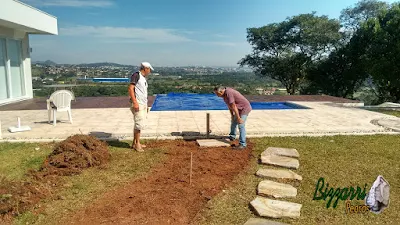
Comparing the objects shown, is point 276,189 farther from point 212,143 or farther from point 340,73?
point 340,73

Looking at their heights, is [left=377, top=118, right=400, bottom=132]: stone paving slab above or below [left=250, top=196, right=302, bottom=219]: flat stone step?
above

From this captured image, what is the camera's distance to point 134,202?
11.7 feet

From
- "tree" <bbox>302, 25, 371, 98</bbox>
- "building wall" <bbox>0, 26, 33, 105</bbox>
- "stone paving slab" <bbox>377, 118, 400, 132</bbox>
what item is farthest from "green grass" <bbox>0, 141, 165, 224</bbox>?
"tree" <bbox>302, 25, 371, 98</bbox>

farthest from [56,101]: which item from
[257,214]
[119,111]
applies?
[257,214]

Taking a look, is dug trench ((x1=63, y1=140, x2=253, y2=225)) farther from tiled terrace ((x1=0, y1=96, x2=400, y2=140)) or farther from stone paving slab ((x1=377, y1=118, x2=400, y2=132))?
stone paving slab ((x1=377, y1=118, x2=400, y2=132))

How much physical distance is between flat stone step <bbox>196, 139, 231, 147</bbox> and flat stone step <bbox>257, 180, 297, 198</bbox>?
206cm

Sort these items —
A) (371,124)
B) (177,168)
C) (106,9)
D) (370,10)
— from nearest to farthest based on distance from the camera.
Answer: (177,168) → (371,124) → (370,10) → (106,9)

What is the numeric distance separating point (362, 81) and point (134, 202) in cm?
2333

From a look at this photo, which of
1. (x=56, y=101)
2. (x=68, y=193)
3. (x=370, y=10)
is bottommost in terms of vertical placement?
(x=68, y=193)

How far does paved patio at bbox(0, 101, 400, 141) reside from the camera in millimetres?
7090

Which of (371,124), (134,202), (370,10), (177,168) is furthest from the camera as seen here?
(370,10)

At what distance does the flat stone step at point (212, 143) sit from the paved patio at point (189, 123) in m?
0.54

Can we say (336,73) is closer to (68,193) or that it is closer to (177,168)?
(177,168)

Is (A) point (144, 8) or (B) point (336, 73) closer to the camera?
(B) point (336, 73)
